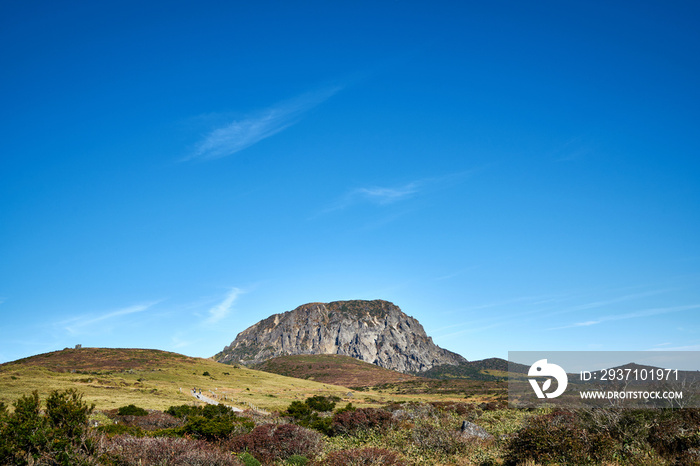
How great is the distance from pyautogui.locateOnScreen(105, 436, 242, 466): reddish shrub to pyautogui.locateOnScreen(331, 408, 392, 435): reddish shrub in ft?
29.8

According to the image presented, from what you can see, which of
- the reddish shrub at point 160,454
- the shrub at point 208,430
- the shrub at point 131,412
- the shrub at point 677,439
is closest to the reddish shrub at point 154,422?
the shrub at point 131,412

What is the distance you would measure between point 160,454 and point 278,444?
4886 millimetres

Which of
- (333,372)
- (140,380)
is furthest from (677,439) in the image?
(333,372)

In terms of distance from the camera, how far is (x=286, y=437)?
15.0m

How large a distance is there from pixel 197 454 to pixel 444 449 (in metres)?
8.03

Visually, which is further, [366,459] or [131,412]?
[131,412]

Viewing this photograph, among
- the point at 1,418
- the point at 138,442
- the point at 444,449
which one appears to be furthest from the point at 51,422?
the point at 444,449

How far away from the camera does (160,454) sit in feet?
34.4

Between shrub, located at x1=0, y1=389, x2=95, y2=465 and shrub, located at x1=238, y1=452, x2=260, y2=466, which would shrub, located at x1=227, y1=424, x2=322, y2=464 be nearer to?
shrub, located at x1=238, y1=452, x2=260, y2=466

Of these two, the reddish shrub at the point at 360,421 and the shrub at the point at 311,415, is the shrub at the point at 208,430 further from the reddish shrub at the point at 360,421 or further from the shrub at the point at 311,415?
the reddish shrub at the point at 360,421

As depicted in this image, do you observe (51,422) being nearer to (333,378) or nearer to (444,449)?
(444,449)

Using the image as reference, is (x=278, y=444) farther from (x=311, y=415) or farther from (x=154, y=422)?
(x=154, y=422)

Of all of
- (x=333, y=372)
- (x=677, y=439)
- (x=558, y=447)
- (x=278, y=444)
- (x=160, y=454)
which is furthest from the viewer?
(x=333, y=372)

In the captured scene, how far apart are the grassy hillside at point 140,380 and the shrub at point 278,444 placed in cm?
2821
